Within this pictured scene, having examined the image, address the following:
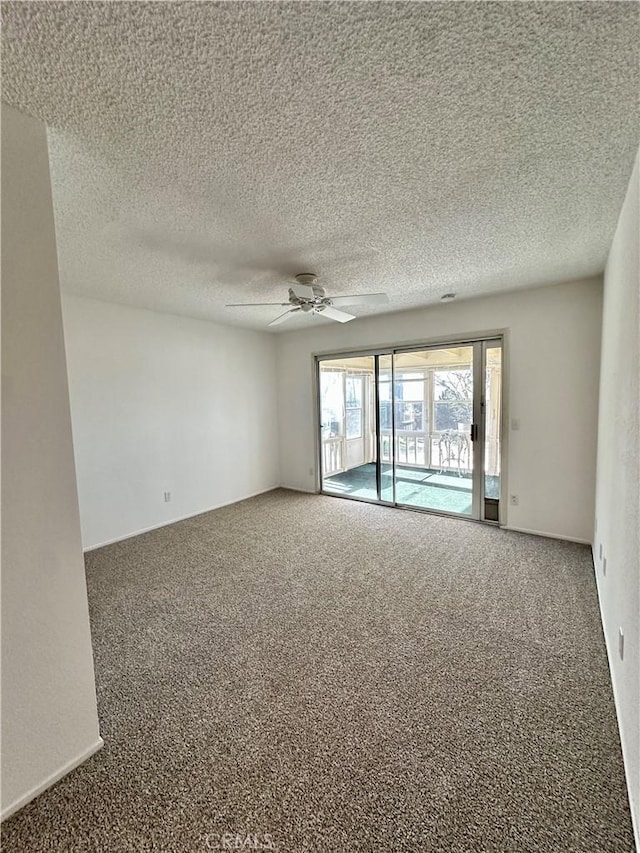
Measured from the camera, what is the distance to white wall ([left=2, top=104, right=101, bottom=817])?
118 centimetres

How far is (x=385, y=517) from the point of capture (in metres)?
4.18

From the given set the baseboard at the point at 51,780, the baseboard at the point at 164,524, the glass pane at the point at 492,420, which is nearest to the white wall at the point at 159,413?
the baseboard at the point at 164,524

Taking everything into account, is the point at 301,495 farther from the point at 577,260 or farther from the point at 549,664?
the point at 577,260

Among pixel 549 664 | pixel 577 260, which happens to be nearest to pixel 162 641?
pixel 549 664

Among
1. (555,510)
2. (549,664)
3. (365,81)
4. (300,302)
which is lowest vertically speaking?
(549,664)

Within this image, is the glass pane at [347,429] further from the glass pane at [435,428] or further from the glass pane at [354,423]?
the glass pane at [435,428]

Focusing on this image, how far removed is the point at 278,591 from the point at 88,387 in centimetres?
269

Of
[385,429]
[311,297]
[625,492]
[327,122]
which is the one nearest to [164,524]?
[385,429]

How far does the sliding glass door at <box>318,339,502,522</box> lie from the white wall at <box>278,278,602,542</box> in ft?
0.74

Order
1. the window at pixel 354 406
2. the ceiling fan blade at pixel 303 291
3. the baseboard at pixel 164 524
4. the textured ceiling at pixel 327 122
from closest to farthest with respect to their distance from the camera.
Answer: the textured ceiling at pixel 327 122, the ceiling fan blade at pixel 303 291, the baseboard at pixel 164 524, the window at pixel 354 406

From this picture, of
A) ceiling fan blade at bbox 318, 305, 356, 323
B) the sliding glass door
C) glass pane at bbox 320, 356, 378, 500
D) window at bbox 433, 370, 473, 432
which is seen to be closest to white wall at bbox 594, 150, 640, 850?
the sliding glass door

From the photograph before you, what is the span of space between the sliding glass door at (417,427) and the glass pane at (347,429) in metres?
0.02

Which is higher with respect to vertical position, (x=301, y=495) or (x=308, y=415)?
(x=308, y=415)

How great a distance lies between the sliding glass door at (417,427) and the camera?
388 cm
